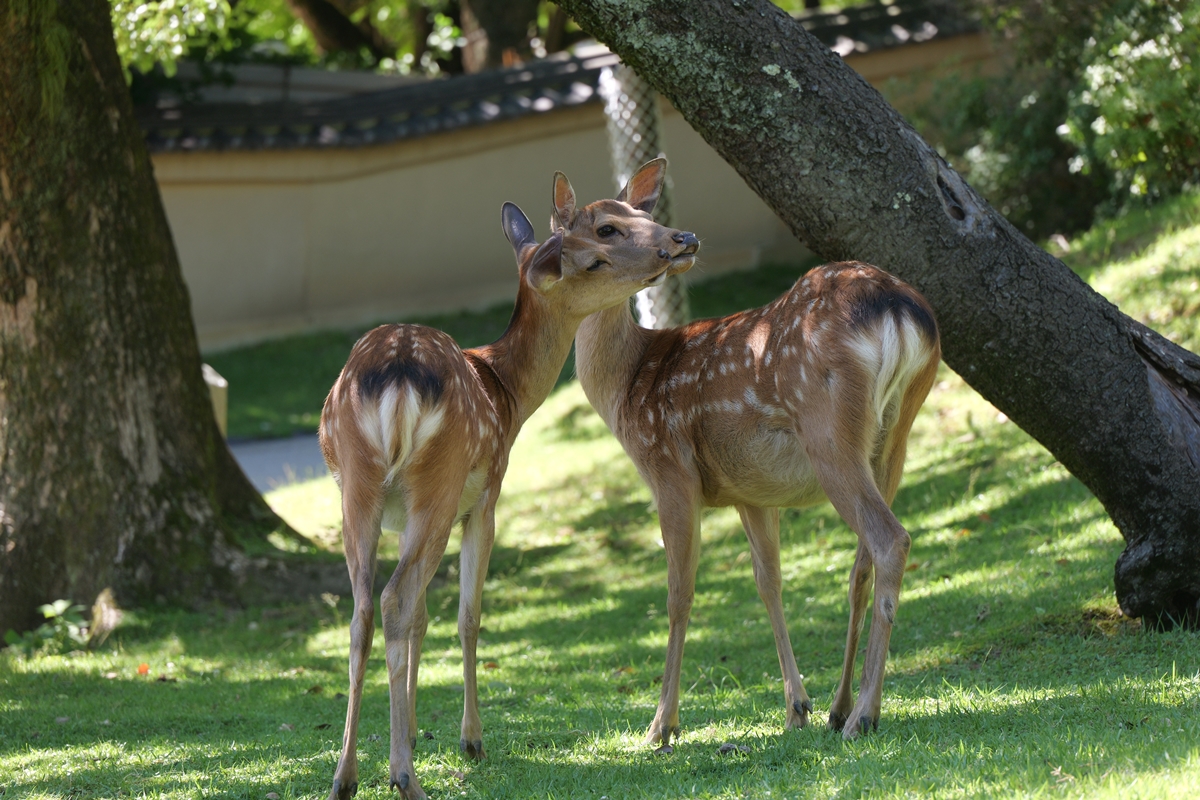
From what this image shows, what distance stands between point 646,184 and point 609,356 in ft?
3.28

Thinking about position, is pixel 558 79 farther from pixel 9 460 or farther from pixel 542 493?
pixel 9 460

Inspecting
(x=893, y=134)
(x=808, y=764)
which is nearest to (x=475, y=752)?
(x=808, y=764)

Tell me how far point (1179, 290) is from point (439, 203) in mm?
10014

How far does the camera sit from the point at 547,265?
5.17 meters

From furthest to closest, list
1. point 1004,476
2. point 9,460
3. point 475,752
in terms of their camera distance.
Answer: point 1004,476
point 9,460
point 475,752

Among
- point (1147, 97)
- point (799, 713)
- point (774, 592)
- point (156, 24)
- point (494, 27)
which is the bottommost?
point (799, 713)

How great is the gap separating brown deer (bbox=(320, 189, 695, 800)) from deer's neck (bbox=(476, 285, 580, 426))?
0.88ft

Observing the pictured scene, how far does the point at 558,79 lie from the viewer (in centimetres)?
1611

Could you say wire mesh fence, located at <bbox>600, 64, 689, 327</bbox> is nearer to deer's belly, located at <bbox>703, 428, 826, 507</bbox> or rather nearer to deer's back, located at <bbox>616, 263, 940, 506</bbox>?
deer's back, located at <bbox>616, 263, 940, 506</bbox>

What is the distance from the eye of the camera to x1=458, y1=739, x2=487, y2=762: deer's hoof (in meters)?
4.86

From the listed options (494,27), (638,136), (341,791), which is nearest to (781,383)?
(341,791)

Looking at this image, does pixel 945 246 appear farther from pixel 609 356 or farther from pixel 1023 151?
pixel 1023 151

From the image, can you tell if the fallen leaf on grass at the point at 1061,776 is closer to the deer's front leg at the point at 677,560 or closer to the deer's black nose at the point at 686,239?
the deer's front leg at the point at 677,560

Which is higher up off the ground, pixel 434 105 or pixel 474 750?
pixel 434 105
